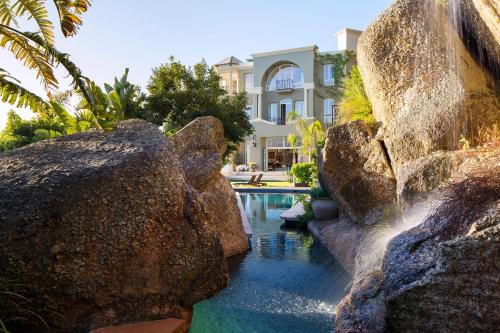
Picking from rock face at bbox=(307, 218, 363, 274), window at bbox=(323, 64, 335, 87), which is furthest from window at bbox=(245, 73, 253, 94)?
rock face at bbox=(307, 218, 363, 274)

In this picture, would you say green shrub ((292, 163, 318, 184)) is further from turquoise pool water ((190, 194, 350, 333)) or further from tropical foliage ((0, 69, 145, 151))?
turquoise pool water ((190, 194, 350, 333))

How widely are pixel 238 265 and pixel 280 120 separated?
36459mm

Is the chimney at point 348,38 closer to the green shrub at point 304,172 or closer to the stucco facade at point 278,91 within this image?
the stucco facade at point 278,91

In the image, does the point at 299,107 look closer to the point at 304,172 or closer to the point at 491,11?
the point at 304,172

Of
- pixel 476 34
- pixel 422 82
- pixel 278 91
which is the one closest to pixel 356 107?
pixel 422 82

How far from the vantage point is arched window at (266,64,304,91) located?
42.7 metres

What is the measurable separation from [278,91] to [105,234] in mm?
41033

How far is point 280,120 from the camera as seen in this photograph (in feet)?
144

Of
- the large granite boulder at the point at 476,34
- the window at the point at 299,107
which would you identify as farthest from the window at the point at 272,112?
the large granite boulder at the point at 476,34

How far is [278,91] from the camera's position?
1709 inches

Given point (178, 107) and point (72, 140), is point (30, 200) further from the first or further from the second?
point (178, 107)

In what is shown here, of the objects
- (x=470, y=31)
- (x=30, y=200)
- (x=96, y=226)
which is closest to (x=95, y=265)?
(x=96, y=226)

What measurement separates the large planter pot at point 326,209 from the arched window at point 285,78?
3251 centimetres

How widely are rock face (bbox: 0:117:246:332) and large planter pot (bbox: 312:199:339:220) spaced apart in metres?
7.35
